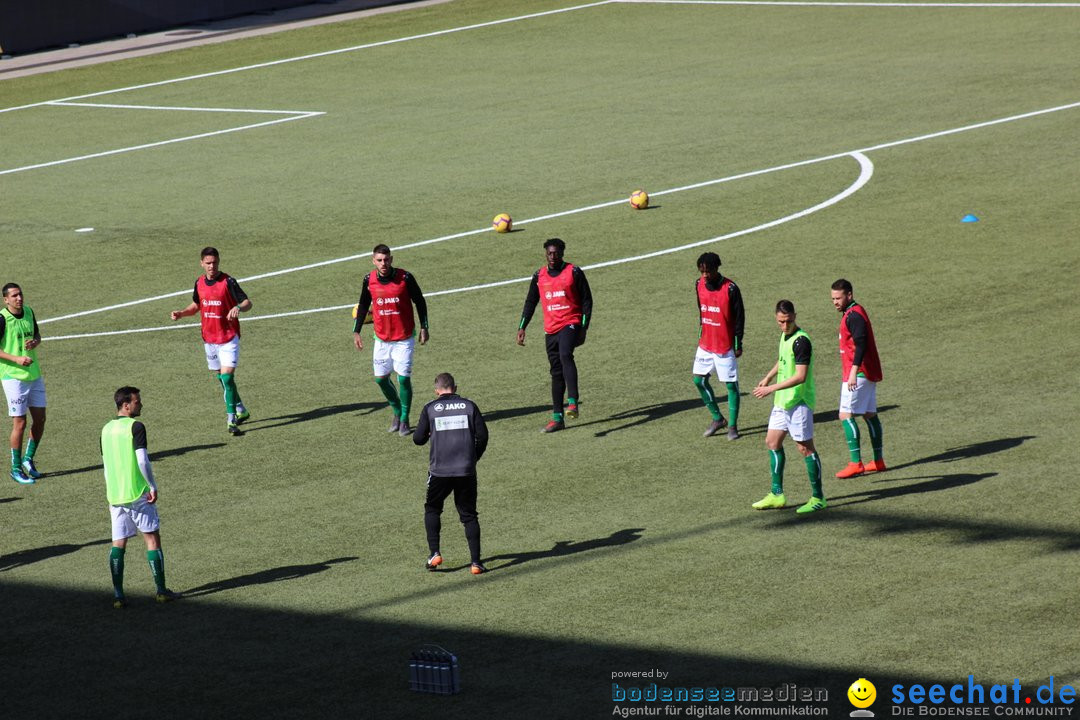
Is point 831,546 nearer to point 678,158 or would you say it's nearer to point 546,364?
point 546,364

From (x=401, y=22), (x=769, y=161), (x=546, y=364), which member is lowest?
(x=546, y=364)

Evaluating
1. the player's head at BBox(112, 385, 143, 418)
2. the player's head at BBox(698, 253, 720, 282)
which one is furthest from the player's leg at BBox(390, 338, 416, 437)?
the player's head at BBox(112, 385, 143, 418)

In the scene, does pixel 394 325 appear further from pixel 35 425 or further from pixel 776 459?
pixel 776 459

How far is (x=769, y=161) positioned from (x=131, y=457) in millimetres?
24015

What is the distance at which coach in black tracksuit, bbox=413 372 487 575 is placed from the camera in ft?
54.1

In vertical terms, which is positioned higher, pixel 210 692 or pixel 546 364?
pixel 546 364

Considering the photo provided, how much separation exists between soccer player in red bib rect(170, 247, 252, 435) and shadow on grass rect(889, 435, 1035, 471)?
28.9ft

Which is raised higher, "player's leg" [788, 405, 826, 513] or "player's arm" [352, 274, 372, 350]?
"player's arm" [352, 274, 372, 350]

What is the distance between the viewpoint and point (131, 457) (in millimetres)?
16141

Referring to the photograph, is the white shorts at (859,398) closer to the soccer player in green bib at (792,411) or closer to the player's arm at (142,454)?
the soccer player in green bib at (792,411)

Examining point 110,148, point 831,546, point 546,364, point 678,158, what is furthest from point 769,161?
point 831,546

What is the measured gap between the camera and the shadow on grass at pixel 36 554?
1786 cm

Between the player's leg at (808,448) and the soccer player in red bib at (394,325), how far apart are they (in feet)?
18.9

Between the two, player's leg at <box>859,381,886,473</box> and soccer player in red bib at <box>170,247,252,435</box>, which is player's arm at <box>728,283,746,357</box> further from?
soccer player in red bib at <box>170,247,252,435</box>
